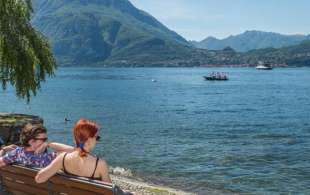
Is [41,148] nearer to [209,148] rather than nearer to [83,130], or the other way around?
[83,130]

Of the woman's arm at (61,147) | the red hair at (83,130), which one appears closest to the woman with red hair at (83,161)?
the red hair at (83,130)

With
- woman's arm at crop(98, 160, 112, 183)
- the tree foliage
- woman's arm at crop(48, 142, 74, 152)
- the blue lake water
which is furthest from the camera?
the tree foliage

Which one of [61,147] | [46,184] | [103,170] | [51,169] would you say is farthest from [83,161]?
[61,147]

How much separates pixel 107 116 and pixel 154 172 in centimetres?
3388

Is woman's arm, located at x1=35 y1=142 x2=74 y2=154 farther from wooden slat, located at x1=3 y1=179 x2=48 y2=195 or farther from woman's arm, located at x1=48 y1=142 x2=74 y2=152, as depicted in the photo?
wooden slat, located at x1=3 y1=179 x2=48 y2=195

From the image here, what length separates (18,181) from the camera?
9.22 metres

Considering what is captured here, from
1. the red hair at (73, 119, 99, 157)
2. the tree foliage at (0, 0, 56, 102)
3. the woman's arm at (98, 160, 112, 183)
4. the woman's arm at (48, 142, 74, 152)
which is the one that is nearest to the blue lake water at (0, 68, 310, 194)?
the tree foliage at (0, 0, 56, 102)

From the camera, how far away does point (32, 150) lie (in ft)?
29.7

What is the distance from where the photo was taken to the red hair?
7344 mm

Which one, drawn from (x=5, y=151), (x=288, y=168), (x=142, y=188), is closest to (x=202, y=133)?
(x=288, y=168)

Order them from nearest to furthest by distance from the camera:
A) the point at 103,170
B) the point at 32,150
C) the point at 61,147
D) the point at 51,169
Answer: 1. the point at 103,170
2. the point at 51,169
3. the point at 32,150
4. the point at 61,147

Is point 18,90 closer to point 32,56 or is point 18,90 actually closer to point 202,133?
point 32,56

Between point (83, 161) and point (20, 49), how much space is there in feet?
65.5

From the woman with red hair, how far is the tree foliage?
19474 millimetres
